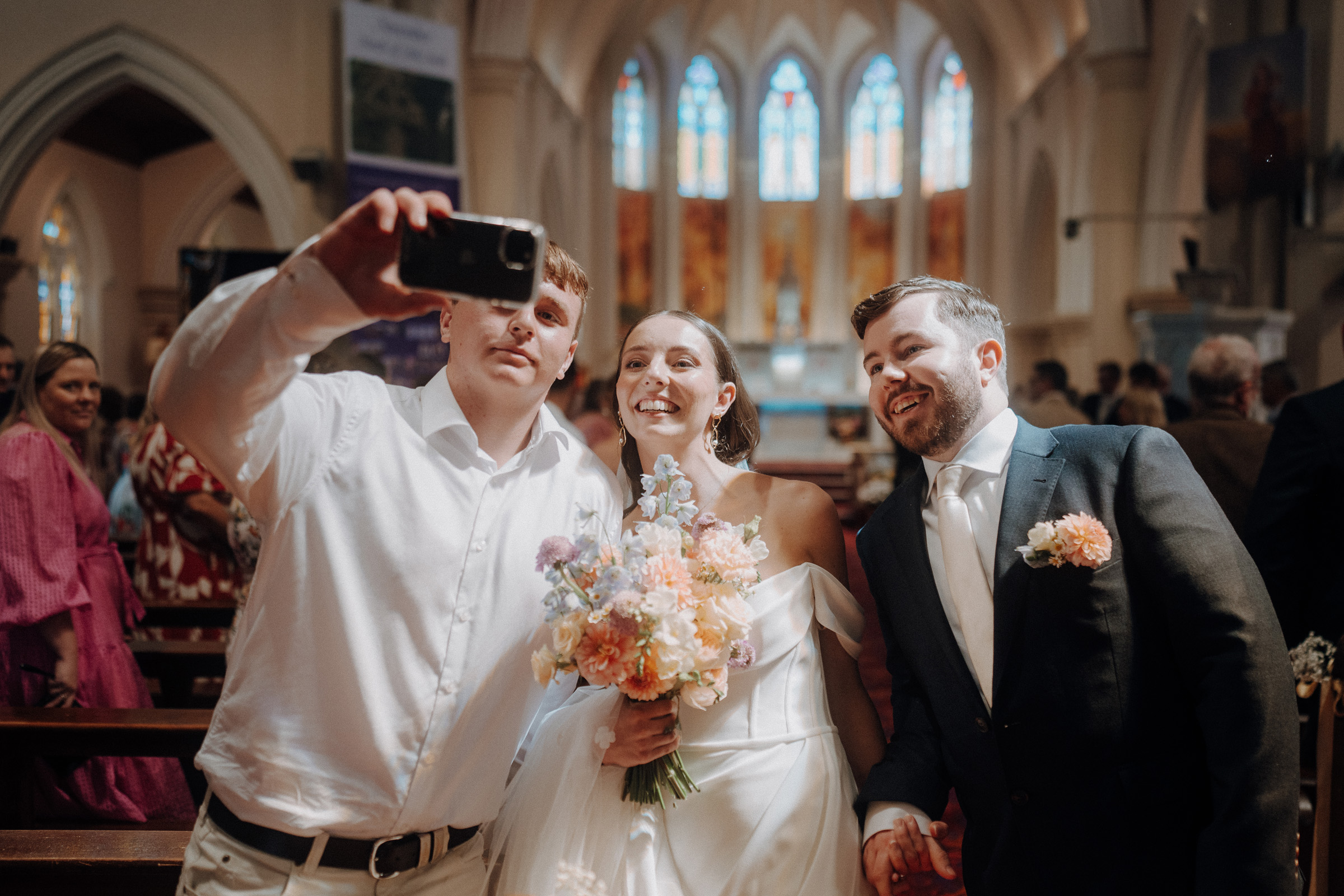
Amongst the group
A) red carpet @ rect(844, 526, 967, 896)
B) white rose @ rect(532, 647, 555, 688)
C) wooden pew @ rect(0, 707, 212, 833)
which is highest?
white rose @ rect(532, 647, 555, 688)

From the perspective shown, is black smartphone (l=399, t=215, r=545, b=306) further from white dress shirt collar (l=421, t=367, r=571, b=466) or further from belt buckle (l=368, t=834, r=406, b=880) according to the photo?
belt buckle (l=368, t=834, r=406, b=880)

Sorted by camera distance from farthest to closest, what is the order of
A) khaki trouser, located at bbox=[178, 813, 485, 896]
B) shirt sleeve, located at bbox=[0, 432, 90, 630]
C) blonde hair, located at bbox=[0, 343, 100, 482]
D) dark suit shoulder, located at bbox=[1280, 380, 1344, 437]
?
blonde hair, located at bbox=[0, 343, 100, 482], shirt sleeve, located at bbox=[0, 432, 90, 630], dark suit shoulder, located at bbox=[1280, 380, 1344, 437], khaki trouser, located at bbox=[178, 813, 485, 896]

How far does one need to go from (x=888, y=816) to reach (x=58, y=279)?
15.1 metres

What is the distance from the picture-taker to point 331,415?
60.6 inches

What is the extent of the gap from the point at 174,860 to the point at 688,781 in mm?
1184

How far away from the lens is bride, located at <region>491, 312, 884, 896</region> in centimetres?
169

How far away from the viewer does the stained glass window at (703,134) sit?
2164cm

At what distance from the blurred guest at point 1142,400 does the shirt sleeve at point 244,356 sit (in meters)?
4.62

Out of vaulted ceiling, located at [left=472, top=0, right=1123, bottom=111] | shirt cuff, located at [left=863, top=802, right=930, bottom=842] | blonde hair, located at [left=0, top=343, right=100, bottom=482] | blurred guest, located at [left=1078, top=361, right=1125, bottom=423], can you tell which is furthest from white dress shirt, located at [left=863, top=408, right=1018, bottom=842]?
vaulted ceiling, located at [left=472, top=0, right=1123, bottom=111]

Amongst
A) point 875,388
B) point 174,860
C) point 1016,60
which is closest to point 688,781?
point 875,388

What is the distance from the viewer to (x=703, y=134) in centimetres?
2183

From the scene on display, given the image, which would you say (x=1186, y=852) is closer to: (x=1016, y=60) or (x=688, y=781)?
(x=688, y=781)

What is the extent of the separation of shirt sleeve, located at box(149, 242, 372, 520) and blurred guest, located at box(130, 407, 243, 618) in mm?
2066

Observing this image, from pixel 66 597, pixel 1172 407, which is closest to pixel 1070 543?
pixel 66 597
